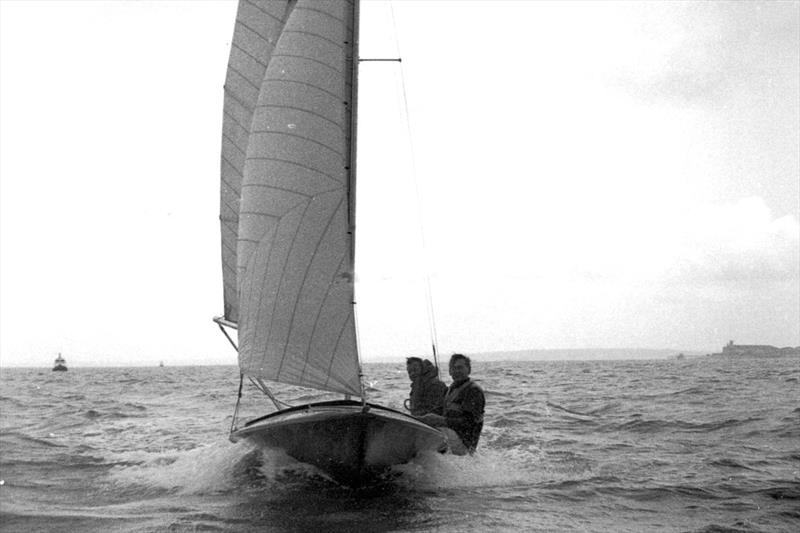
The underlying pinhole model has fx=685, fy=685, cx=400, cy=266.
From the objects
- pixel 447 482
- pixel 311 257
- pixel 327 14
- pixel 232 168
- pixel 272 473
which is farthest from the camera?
pixel 232 168

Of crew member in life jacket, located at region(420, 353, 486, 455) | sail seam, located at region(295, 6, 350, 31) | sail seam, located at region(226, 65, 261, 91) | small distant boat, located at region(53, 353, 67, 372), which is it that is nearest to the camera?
sail seam, located at region(295, 6, 350, 31)

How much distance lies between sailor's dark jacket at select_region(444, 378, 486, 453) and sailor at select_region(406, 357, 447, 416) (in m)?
0.48

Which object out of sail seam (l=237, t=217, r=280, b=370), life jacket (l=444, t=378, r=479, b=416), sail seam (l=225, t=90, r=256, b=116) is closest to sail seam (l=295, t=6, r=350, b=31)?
sail seam (l=237, t=217, r=280, b=370)

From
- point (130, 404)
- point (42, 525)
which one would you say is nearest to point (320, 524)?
point (42, 525)

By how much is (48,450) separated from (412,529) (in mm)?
8640

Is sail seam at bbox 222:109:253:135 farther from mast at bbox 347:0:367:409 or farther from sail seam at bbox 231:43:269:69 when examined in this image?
mast at bbox 347:0:367:409

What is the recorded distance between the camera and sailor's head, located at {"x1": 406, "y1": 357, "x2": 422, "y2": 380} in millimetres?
10721

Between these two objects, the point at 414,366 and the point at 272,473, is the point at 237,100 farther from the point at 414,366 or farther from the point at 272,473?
the point at 272,473

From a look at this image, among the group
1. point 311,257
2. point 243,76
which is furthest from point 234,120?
point 311,257

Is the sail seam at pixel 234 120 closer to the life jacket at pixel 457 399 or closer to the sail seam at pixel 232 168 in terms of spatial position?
the sail seam at pixel 232 168

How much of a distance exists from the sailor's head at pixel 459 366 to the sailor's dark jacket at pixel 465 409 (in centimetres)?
12

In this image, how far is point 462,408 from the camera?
Answer: 997 cm

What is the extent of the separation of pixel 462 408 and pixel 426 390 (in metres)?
0.87

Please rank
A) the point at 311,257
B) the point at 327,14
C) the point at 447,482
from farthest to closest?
the point at 447,482 < the point at 327,14 < the point at 311,257
